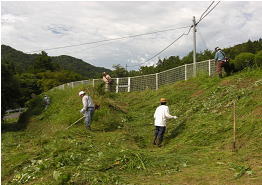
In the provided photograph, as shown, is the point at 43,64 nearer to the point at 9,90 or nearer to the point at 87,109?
the point at 9,90

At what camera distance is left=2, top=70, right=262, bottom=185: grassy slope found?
5.08 metres

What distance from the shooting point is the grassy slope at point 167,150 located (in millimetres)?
5078

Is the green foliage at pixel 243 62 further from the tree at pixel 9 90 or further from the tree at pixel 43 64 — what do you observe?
the tree at pixel 43 64

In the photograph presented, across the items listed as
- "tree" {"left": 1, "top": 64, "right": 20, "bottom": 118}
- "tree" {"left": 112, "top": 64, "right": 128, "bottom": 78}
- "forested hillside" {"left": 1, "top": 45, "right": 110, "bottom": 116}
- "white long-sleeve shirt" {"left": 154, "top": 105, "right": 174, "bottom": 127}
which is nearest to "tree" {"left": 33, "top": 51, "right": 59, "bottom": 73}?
"forested hillside" {"left": 1, "top": 45, "right": 110, "bottom": 116}

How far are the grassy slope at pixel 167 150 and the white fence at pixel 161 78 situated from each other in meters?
3.31

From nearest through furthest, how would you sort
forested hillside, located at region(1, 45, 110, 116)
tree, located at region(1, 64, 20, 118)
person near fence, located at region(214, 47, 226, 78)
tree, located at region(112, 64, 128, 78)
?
person near fence, located at region(214, 47, 226, 78)
tree, located at region(1, 64, 20, 118)
forested hillside, located at region(1, 45, 110, 116)
tree, located at region(112, 64, 128, 78)

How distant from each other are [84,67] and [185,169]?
92794 millimetres

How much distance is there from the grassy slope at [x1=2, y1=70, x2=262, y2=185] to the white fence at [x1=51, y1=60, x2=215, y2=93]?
10.9ft

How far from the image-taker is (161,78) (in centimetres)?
1800

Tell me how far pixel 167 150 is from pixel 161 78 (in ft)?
36.3

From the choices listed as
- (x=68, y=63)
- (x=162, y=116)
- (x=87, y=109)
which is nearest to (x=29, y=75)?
(x=68, y=63)

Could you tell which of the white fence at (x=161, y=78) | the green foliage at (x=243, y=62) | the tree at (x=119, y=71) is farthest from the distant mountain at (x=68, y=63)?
the green foliage at (x=243, y=62)

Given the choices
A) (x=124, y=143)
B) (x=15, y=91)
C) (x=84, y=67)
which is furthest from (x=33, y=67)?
(x=124, y=143)

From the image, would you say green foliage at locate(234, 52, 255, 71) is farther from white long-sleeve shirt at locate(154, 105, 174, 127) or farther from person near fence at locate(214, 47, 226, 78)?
white long-sleeve shirt at locate(154, 105, 174, 127)
